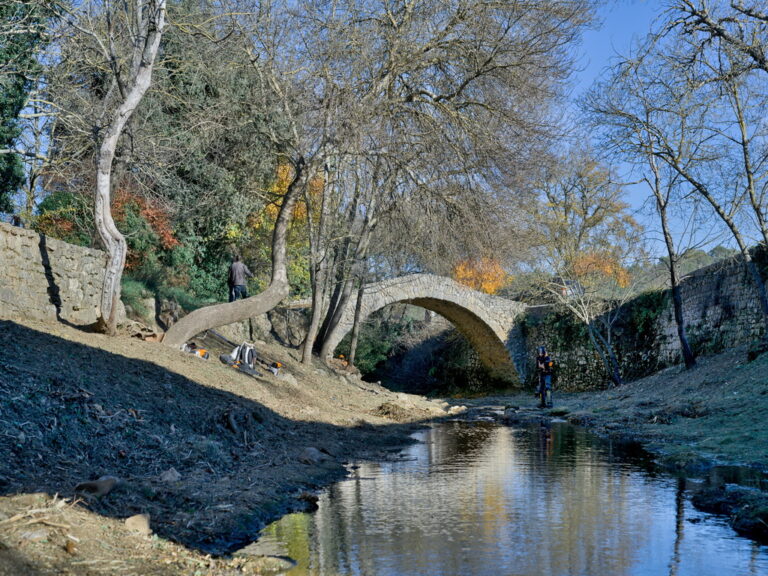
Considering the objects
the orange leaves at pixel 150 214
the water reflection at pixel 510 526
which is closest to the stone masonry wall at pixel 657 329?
the water reflection at pixel 510 526

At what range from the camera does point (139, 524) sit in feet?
13.6

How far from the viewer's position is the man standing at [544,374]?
17.8m

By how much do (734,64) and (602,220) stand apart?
24.7 meters

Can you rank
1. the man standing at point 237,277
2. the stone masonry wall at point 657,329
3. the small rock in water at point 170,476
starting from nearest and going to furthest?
1. the small rock in water at point 170,476
2. the man standing at point 237,277
3. the stone masonry wall at point 657,329

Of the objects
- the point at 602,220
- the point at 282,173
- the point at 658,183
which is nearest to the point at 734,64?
the point at 658,183

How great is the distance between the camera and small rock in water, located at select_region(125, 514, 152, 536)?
410 cm

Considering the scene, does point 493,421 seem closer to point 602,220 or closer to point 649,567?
point 649,567

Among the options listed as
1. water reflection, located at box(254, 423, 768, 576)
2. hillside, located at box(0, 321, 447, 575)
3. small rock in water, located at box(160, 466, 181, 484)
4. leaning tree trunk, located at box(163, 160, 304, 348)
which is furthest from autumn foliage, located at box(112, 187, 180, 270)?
small rock in water, located at box(160, 466, 181, 484)

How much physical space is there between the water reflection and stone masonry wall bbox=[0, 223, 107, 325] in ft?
15.6

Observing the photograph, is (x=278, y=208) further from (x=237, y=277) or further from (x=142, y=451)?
(x=142, y=451)

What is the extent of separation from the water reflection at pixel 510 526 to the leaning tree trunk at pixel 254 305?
505 cm

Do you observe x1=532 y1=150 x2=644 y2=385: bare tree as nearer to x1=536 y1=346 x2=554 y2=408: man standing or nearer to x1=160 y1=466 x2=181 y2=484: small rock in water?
x1=536 y1=346 x2=554 y2=408: man standing

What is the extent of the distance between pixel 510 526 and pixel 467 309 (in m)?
23.6

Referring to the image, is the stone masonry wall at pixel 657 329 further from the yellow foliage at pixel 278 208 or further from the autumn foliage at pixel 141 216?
the autumn foliage at pixel 141 216
